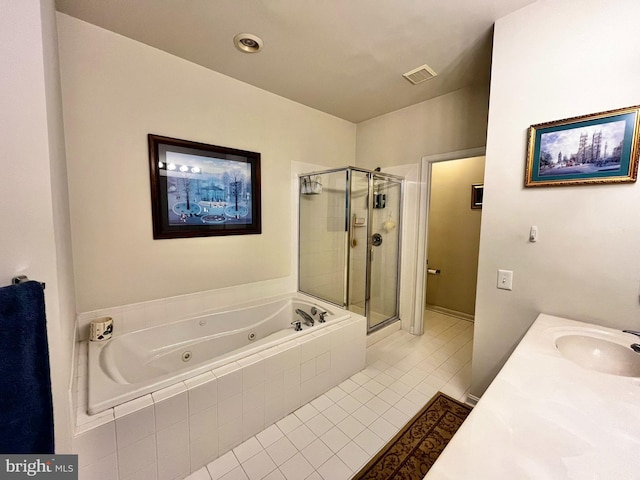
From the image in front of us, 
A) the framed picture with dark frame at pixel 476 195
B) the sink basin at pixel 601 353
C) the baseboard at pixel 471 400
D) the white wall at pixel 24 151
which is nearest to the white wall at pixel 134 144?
the white wall at pixel 24 151

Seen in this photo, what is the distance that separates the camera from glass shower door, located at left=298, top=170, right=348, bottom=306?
2.85 metres

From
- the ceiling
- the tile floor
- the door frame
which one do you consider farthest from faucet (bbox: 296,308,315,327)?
the ceiling

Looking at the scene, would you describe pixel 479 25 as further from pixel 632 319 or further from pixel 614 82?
pixel 632 319

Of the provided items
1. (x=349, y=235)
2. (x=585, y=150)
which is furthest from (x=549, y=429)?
(x=349, y=235)

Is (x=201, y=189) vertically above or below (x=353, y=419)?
above

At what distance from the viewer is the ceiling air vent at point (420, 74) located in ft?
7.19

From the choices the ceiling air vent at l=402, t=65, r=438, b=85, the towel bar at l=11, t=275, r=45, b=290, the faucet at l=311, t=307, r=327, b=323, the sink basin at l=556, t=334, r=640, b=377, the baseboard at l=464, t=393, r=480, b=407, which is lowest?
the baseboard at l=464, t=393, r=480, b=407

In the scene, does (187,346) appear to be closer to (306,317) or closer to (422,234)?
(306,317)

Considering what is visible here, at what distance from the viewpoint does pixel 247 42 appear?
6.19 ft

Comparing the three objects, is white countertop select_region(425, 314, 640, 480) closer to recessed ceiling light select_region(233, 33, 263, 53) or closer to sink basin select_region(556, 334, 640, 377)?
sink basin select_region(556, 334, 640, 377)

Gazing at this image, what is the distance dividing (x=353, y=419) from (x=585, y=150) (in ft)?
7.08

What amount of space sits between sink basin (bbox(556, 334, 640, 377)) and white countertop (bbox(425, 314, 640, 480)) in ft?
1.24

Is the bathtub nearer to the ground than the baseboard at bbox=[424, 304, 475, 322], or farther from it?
farther from it

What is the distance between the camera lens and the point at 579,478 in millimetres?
608
